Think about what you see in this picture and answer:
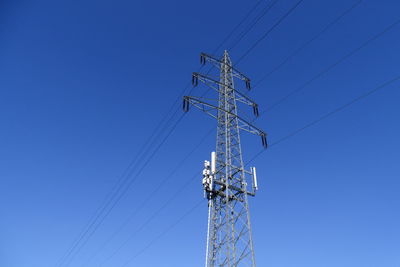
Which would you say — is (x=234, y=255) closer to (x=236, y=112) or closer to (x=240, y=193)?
(x=240, y=193)

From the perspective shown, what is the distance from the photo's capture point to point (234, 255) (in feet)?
57.6

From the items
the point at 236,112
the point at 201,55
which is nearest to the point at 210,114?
the point at 236,112

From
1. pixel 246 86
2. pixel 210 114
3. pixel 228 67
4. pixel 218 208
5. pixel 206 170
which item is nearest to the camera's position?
pixel 218 208

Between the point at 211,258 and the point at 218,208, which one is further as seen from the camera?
the point at 218,208

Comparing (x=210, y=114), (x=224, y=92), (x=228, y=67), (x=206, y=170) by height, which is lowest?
(x=206, y=170)

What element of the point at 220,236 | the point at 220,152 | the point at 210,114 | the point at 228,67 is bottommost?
the point at 220,236

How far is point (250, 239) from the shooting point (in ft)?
59.2

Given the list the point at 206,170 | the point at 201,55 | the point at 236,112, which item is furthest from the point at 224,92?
the point at 206,170

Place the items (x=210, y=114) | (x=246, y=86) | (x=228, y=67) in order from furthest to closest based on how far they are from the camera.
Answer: (x=246, y=86), (x=228, y=67), (x=210, y=114)

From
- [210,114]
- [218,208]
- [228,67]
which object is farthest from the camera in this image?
[228,67]

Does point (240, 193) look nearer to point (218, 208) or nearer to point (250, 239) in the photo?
point (218, 208)

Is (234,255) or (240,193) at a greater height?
(240,193)

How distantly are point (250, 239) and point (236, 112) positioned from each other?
9.51 metres

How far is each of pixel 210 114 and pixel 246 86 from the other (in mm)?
6823
